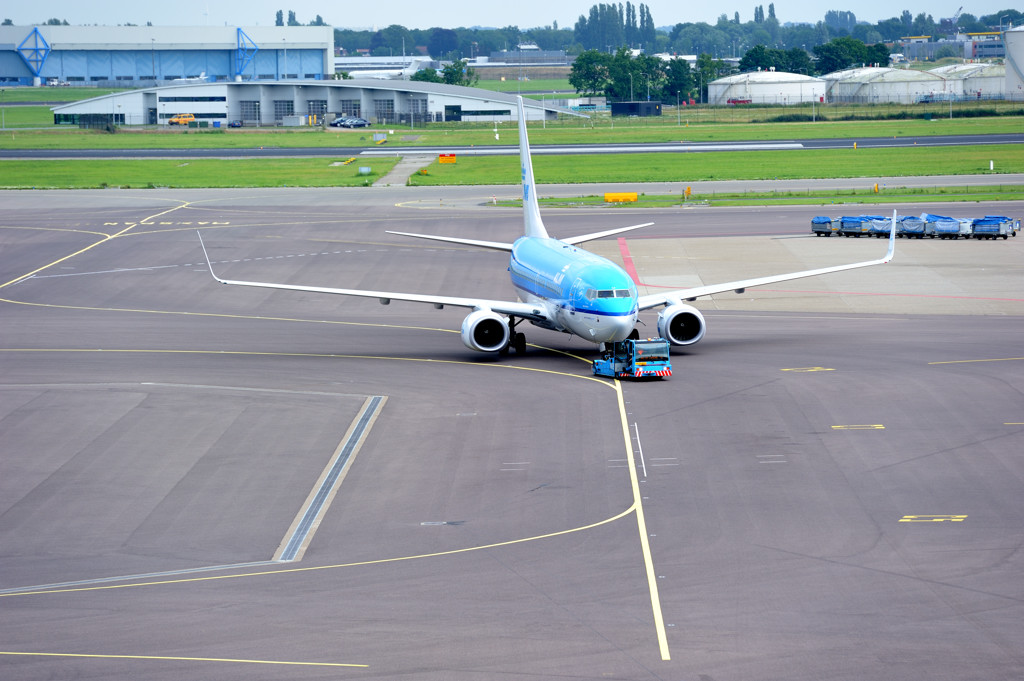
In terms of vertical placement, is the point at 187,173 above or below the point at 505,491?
above

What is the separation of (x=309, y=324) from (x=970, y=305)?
33026 millimetres

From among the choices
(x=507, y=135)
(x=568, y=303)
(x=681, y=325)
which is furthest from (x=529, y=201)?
(x=507, y=135)

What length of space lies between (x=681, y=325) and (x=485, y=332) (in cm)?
828

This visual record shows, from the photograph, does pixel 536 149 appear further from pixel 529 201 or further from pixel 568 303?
pixel 568 303

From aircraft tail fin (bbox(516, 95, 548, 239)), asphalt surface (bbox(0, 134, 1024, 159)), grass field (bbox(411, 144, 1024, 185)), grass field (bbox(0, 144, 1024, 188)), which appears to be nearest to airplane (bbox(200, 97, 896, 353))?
aircraft tail fin (bbox(516, 95, 548, 239))

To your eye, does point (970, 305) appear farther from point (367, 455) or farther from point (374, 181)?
point (374, 181)

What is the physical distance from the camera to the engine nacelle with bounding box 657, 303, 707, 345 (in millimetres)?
48062

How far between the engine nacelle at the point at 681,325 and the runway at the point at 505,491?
1.19 m

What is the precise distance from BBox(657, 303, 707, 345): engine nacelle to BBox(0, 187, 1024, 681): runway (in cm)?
119

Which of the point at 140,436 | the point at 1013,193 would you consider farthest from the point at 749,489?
the point at 1013,193

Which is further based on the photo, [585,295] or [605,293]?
[585,295]

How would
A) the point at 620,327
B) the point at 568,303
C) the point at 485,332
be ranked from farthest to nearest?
the point at 485,332 < the point at 568,303 < the point at 620,327

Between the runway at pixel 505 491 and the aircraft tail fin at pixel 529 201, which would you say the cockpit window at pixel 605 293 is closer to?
the runway at pixel 505 491

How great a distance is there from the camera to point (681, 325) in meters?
48.4
